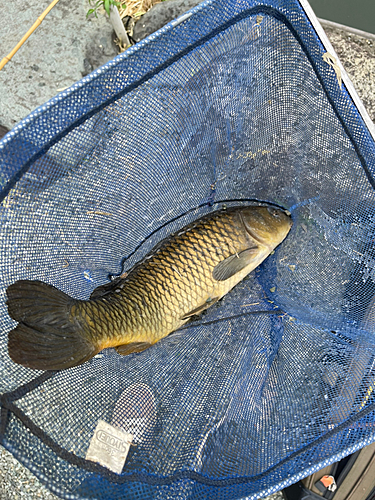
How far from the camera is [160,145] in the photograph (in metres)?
1.32

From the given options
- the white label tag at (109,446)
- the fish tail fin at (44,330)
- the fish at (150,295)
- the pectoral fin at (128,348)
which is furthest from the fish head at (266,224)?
the white label tag at (109,446)

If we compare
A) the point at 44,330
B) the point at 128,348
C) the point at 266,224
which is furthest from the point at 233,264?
the point at 44,330

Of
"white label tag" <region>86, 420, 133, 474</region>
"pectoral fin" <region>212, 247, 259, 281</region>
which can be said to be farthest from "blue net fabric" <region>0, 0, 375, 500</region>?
"pectoral fin" <region>212, 247, 259, 281</region>

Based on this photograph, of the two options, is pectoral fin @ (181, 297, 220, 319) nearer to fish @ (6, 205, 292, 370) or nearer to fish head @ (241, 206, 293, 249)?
fish @ (6, 205, 292, 370)

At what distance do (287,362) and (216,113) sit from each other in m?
0.96

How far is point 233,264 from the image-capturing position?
146 cm

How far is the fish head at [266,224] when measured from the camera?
1.49 m

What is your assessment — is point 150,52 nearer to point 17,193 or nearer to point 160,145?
point 160,145

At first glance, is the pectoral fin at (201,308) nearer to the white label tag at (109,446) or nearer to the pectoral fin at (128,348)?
the pectoral fin at (128,348)

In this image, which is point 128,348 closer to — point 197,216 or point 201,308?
point 201,308

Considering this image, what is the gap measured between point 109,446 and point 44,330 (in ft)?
1.33

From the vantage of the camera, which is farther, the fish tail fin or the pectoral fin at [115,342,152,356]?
the pectoral fin at [115,342,152,356]

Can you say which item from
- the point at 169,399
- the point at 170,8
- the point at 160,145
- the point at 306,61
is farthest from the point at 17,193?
the point at 170,8

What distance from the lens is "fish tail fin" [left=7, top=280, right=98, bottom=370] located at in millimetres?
1089
